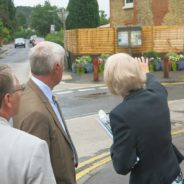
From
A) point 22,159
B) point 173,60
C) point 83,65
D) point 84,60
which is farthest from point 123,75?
point 84,60

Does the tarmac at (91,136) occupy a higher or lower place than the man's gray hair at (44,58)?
lower

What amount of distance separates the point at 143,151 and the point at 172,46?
2382cm

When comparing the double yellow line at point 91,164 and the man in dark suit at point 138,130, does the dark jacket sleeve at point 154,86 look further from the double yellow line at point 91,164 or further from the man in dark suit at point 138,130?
the double yellow line at point 91,164

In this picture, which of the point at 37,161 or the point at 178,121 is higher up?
the point at 37,161

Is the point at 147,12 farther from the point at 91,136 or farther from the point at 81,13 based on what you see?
the point at 91,136

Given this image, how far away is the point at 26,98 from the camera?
11.8ft

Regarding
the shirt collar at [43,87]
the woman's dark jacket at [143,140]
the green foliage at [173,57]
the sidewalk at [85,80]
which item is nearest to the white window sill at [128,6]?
the green foliage at [173,57]

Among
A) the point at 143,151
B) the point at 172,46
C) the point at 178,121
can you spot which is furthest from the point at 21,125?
the point at 172,46

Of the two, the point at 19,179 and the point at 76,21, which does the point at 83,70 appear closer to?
the point at 76,21

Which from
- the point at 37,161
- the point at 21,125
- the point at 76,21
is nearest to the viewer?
the point at 37,161

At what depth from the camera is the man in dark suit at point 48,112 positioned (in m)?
3.41

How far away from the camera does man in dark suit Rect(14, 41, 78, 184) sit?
3.41 m

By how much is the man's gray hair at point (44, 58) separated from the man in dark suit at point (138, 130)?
0.37 m

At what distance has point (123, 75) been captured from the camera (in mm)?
3445
